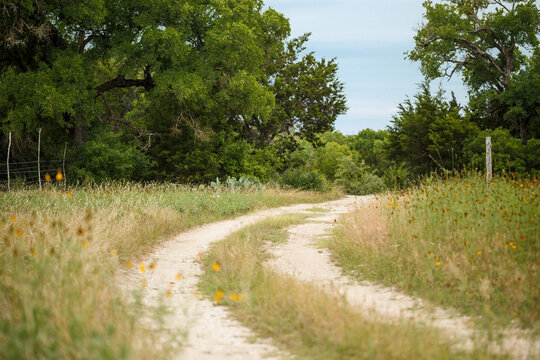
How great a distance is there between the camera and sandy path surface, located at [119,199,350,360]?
3959 mm

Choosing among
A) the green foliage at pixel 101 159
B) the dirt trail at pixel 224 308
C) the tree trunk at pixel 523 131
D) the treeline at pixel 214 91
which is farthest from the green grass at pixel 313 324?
the tree trunk at pixel 523 131

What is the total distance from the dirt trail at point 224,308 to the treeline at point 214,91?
7612 mm

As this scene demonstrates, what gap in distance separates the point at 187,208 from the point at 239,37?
9.89 metres

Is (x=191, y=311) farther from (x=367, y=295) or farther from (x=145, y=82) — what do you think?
(x=145, y=82)

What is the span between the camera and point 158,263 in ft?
24.6

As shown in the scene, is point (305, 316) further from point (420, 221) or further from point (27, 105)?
point (27, 105)

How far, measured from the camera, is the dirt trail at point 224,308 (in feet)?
13.2

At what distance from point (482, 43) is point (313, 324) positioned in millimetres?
31661

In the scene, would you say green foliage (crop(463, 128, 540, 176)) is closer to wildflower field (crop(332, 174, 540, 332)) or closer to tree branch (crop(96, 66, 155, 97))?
wildflower field (crop(332, 174, 540, 332))

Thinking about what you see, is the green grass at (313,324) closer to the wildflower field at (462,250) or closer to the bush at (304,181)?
the wildflower field at (462,250)

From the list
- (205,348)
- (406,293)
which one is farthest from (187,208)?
(205,348)

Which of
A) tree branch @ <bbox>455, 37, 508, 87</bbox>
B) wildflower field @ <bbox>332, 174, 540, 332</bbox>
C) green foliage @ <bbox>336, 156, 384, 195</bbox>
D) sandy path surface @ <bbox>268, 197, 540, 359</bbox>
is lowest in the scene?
sandy path surface @ <bbox>268, 197, 540, 359</bbox>

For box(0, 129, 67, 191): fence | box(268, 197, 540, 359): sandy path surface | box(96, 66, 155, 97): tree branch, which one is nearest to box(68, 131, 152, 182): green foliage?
box(0, 129, 67, 191): fence

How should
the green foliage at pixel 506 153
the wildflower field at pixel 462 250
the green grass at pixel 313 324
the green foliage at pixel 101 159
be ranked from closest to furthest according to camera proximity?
1. the green grass at pixel 313 324
2. the wildflower field at pixel 462 250
3. the green foliage at pixel 101 159
4. the green foliage at pixel 506 153
